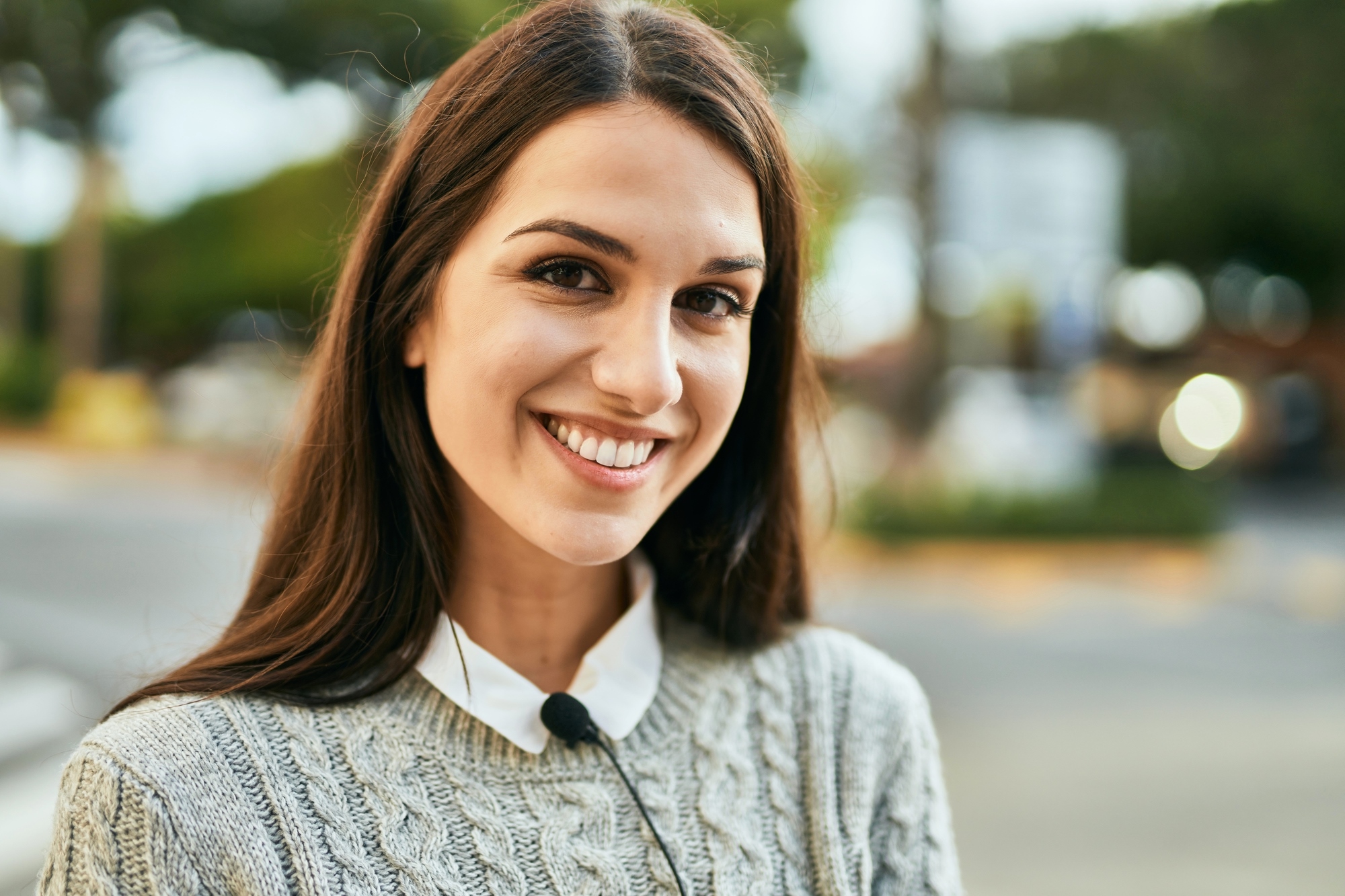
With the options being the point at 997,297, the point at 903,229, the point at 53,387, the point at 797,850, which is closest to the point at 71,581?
the point at 903,229

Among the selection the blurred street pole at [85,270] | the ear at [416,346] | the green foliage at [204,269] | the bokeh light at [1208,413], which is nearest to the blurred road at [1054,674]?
the ear at [416,346]

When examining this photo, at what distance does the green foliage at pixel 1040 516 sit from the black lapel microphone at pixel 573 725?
27.3ft

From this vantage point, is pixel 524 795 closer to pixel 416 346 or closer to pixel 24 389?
pixel 416 346

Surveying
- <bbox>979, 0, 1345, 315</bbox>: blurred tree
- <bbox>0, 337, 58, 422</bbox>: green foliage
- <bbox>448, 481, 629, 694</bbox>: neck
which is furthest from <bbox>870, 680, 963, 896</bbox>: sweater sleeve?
<bbox>979, 0, 1345, 315</bbox>: blurred tree

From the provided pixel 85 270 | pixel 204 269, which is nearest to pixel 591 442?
pixel 85 270

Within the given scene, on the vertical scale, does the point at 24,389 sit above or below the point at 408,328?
below

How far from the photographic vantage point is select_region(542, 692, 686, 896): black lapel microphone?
1614 mm

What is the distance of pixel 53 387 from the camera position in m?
21.6

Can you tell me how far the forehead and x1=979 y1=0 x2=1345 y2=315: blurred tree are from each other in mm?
24395

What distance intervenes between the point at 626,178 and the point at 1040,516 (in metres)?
9.56

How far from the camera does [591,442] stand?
1.53 meters

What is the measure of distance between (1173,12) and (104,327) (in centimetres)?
2524

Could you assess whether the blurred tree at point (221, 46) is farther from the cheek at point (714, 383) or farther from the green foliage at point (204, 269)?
the cheek at point (714, 383)

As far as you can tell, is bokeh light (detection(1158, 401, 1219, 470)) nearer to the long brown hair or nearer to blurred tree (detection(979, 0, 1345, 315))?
blurred tree (detection(979, 0, 1345, 315))
